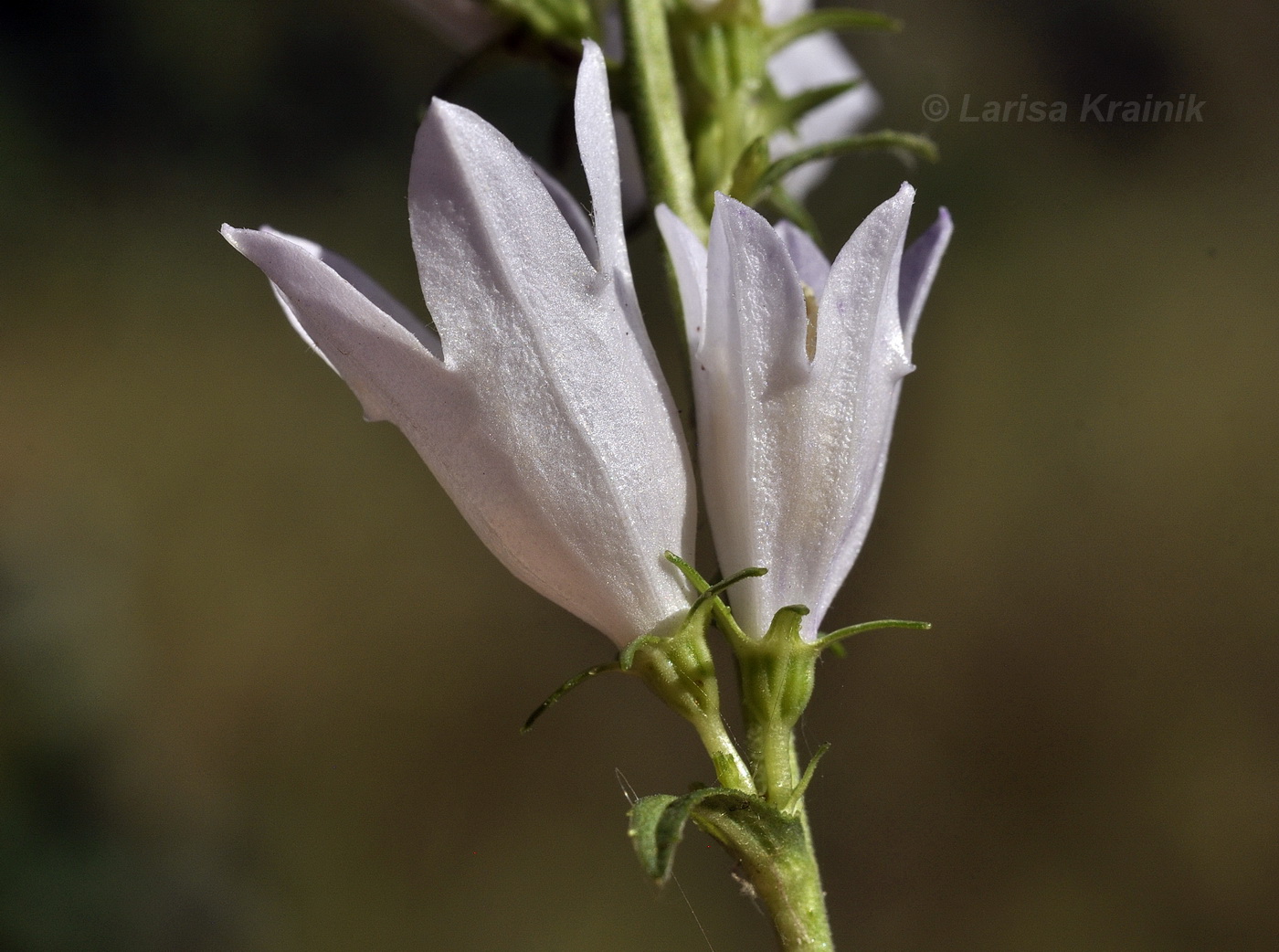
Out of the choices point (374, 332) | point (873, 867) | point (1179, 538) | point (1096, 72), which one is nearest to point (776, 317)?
point (374, 332)

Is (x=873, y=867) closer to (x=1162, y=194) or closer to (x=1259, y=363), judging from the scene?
(x=1259, y=363)

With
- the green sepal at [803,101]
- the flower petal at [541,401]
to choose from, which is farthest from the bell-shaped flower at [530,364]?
the green sepal at [803,101]

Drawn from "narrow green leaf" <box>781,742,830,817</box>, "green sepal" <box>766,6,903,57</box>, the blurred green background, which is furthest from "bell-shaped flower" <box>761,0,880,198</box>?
the blurred green background

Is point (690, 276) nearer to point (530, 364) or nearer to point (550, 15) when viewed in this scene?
point (530, 364)

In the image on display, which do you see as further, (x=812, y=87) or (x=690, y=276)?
(x=812, y=87)

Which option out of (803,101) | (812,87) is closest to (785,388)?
(803,101)

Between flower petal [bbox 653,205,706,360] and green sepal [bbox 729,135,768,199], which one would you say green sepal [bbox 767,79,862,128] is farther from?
flower petal [bbox 653,205,706,360]
